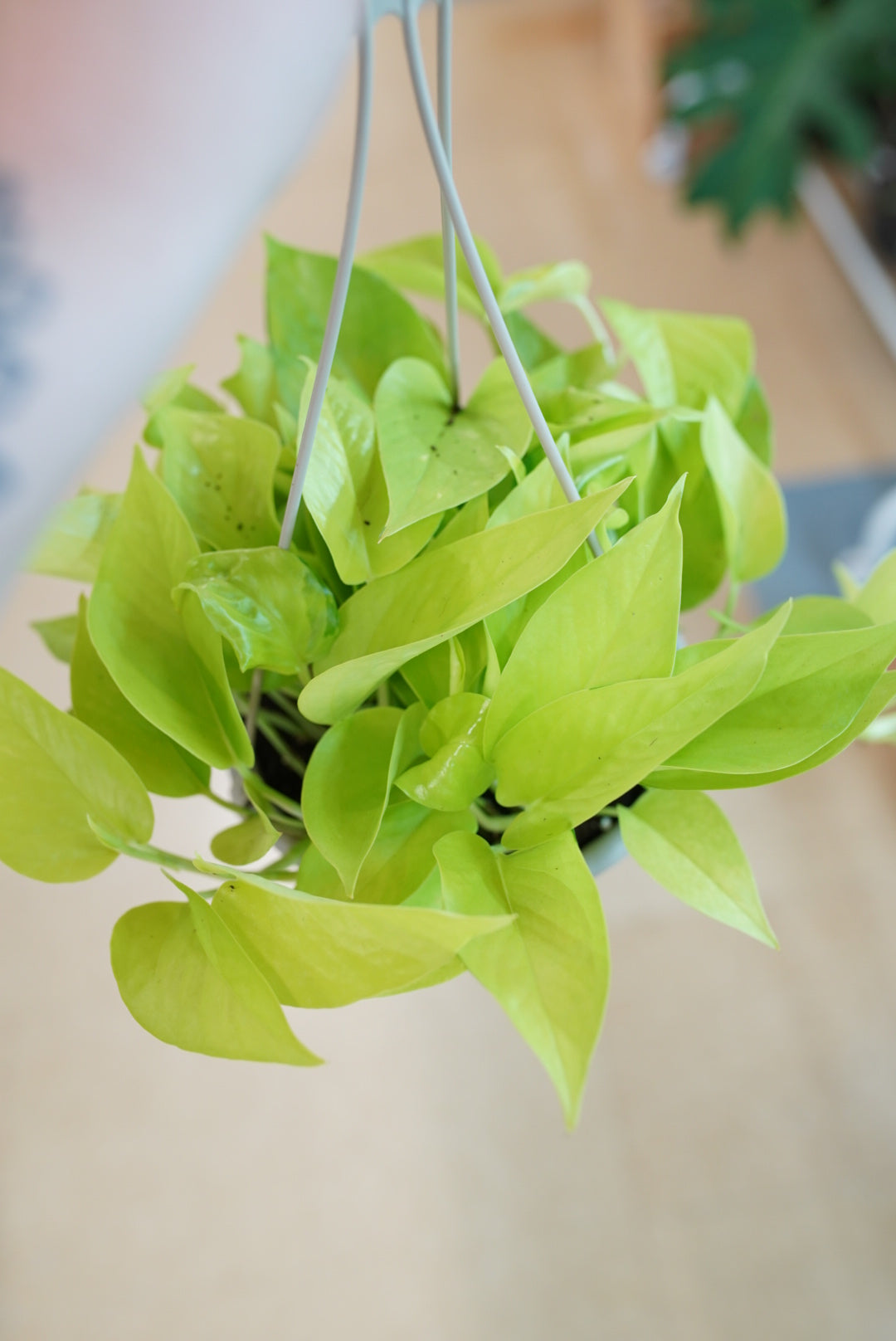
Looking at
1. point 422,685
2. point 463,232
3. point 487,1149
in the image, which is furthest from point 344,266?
point 487,1149

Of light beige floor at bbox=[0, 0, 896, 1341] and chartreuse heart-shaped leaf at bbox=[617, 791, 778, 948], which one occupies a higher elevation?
chartreuse heart-shaped leaf at bbox=[617, 791, 778, 948]

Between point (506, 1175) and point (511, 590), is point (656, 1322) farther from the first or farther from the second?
point (511, 590)

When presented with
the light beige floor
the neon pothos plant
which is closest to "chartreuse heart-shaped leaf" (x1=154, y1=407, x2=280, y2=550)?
the neon pothos plant

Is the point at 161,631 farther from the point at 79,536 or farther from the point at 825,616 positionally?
the point at 825,616

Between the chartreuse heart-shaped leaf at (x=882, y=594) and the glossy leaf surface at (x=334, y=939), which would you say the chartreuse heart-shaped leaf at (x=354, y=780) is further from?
the chartreuse heart-shaped leaf at (x=882, y=594)

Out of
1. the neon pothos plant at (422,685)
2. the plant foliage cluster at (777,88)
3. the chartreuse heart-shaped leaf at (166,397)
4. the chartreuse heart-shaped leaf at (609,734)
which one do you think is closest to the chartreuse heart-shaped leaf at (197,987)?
the neon pothos plant at (422,685)

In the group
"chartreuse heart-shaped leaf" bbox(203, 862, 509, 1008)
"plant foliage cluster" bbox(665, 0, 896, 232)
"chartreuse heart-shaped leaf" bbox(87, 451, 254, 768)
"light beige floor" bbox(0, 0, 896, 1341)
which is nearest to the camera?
"chartreuse heart-shaped leaf" bbox(203, 862, 509, 1008)

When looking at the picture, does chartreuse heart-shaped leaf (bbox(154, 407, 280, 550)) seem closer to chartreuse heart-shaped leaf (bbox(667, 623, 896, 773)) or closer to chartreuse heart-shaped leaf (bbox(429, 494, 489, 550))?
chartreuse heart-shaped leaf (bbox(429, 494, 489, 550))

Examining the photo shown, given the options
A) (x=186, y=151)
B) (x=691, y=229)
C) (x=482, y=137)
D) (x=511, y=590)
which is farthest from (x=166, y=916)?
(x=482, y=137)
